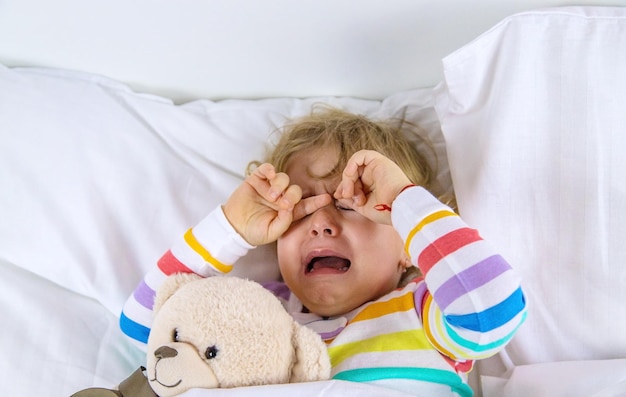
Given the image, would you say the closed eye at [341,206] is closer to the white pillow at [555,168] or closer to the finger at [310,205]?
the finger at [310,205]

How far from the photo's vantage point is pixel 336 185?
0.97 m

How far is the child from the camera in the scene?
74 centimetres

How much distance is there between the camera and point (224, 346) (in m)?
0.73

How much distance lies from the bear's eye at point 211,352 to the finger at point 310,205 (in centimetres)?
28

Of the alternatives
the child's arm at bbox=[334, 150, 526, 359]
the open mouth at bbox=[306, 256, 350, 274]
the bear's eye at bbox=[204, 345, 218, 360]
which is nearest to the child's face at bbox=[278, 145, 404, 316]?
the open mouth at bbox=[306, 256, 350, 274]

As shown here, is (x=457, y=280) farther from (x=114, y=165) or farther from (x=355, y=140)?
(x=114, y=165)

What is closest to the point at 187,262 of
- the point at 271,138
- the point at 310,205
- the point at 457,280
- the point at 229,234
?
the point at 229,234

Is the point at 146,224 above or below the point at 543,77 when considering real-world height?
below

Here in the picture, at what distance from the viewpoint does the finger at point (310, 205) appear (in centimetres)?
93

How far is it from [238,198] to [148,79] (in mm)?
346

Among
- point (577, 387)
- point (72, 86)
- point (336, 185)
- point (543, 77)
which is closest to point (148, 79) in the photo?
point (72, 86)

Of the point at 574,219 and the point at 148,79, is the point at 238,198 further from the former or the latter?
the point at 574,219

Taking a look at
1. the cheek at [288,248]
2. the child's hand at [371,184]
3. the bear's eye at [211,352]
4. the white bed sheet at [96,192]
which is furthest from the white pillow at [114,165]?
the bear's eye at [211,352]

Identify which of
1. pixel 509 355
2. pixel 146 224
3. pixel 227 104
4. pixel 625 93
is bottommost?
pixel 509 355
